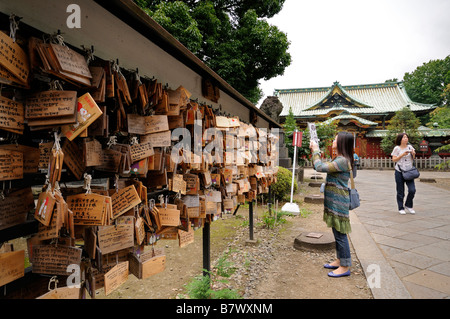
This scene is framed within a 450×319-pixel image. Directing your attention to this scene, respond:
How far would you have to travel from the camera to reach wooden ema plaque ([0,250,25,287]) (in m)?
0.99

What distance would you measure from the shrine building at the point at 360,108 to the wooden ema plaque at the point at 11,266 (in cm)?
2209

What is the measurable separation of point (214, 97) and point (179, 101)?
1.16 metres

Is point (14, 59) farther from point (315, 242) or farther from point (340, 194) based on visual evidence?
point (315, 242)

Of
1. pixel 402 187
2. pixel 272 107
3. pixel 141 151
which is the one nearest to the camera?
pixel 141 151

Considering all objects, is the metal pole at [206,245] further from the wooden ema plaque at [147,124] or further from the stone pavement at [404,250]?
the stone pavement at [404,250]

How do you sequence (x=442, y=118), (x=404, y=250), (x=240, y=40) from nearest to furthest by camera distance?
(x=404, y=250) → (x=240, y=40) → (x=442, y=118)

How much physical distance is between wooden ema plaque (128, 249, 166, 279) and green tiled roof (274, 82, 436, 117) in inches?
1025

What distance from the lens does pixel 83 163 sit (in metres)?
1.22

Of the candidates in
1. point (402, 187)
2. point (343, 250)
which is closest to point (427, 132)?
point (402, 187)

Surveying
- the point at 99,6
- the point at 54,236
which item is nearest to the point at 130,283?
the point at 54,236

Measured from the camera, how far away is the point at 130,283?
9.84ft

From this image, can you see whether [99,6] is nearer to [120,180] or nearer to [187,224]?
[120,180]

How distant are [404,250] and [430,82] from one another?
5400cm
